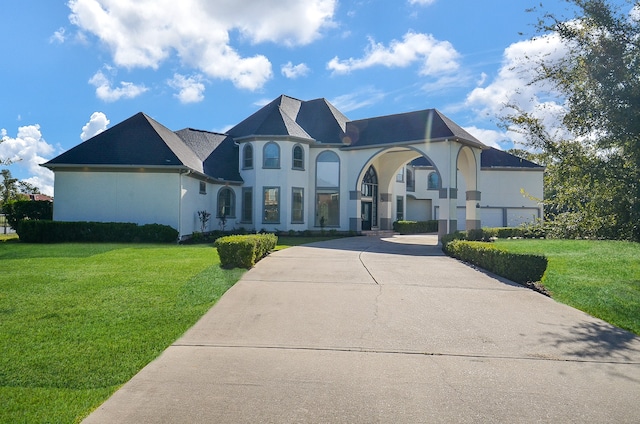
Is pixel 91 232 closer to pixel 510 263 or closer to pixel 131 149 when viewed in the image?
pixel 131 149

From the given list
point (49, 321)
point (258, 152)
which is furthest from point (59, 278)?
point (258, 152)

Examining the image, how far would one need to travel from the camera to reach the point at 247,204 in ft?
82.5

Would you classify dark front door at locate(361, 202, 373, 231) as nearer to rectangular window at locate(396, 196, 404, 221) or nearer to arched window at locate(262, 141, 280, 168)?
rectangular window at locate(396, 196, 404, 221)

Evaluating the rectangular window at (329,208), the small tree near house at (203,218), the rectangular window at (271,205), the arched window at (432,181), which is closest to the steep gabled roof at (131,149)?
the small tree near house at (203,218)

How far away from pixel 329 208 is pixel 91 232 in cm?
1266

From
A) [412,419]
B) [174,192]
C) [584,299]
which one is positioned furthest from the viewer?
[174,192]

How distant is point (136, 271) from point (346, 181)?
16908 mm

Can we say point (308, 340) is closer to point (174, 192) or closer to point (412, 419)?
point (412, 419)

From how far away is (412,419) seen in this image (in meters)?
3.72

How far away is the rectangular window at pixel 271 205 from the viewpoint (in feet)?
81.0

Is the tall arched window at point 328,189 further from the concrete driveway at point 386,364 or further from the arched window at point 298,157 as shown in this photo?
the concrete driveway at point 386,364

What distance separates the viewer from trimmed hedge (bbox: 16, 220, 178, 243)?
60.6 feet

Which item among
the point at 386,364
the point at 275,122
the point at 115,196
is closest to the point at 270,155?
the point at 275,122

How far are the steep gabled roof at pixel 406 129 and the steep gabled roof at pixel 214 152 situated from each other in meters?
7.01
